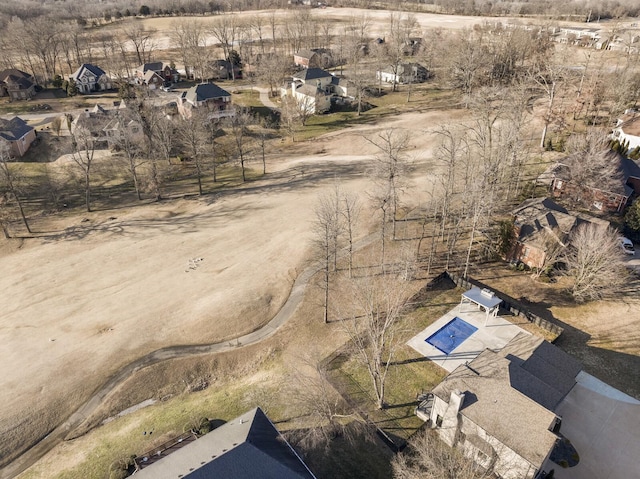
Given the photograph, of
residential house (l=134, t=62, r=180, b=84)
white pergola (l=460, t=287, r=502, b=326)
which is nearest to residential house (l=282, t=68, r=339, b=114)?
residential house (l=134, t=62, r=180, b=84)

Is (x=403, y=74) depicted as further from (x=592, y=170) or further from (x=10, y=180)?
(x=10, y=180)

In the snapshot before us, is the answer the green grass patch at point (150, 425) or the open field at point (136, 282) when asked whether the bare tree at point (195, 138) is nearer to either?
the open field at point (136, 282)

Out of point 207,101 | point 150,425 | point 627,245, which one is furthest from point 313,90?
point 150,425

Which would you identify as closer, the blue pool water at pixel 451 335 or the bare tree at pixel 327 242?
the blue pool water at pixel 451 335

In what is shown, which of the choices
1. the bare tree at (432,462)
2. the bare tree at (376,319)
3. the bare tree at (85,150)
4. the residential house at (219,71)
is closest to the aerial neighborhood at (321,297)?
the bare tree at (432,462)

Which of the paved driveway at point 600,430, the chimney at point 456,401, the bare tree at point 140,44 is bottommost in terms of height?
the paved driveway at point 600,430

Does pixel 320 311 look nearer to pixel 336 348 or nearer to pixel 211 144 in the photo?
pixel 336 348

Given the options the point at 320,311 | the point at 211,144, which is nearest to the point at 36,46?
the point at 211,144
